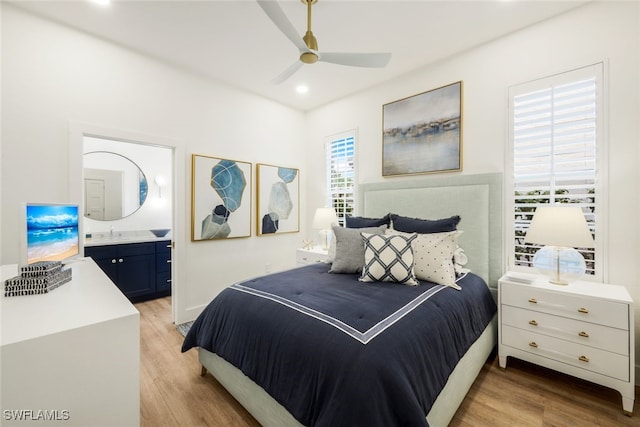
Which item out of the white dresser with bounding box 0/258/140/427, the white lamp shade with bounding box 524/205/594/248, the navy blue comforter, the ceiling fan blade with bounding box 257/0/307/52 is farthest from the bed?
the ceiling fan blade with bounding box 257/0/307/52

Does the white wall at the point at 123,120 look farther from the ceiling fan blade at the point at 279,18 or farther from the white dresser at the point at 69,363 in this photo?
the ceiling fan blade at the point at 279,18

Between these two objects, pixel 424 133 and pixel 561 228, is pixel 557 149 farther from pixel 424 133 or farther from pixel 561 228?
pixel 424 133

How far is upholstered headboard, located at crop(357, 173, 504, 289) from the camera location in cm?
261

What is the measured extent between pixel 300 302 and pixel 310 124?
347 centimetres

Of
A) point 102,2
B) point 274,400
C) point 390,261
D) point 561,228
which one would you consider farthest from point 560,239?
point 102,2

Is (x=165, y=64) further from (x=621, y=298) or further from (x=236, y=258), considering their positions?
(x=621, y=298)

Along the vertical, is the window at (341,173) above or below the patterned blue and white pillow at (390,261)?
above

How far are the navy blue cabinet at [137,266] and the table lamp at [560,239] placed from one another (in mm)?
4442

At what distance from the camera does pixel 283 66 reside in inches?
123

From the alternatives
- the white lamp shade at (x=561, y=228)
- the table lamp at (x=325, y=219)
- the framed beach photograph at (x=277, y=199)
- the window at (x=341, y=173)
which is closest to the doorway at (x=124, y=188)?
the framed beach photograph at (x=277, y=199)

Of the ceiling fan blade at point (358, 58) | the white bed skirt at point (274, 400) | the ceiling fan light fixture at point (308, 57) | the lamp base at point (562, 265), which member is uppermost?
the ceiling fan blade at point (358, 58)

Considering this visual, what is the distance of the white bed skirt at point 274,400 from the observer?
145 centimetres

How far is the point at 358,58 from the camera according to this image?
2109 mm

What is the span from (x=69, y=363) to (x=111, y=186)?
4105 millimetres
